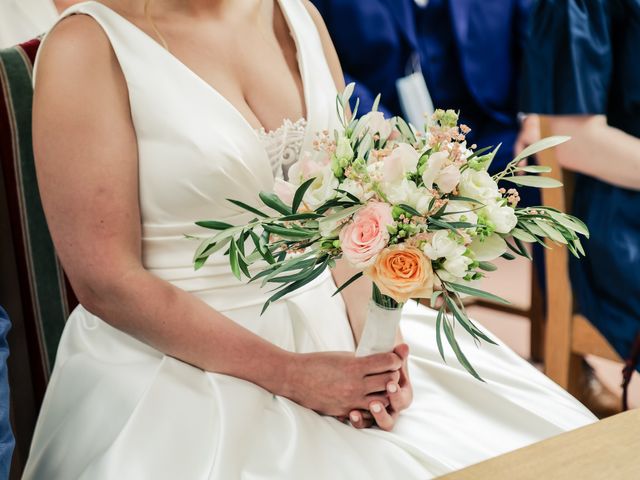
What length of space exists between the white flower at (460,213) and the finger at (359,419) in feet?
0.97

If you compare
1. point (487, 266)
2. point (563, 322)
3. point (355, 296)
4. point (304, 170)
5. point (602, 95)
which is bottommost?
point (563, 322)

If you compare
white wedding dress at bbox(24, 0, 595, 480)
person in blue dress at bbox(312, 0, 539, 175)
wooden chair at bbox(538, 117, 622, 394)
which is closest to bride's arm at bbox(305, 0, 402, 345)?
white wedding dress at bbox(24, 0, 595, 480)

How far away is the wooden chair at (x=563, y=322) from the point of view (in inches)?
71.9

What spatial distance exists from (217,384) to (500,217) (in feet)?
1.34

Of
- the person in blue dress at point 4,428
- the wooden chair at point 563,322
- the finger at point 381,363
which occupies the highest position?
the person in blue dress at point 4,428

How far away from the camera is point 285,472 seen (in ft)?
2.98

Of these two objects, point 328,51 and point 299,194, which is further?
point 328,51

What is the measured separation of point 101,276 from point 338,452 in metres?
0.36

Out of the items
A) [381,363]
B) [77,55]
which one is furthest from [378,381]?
[77,55]

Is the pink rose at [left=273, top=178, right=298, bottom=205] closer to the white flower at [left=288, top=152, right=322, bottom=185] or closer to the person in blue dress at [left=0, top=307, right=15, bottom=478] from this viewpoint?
the white flower at [left=288, top=152, right=322, bottom=185]

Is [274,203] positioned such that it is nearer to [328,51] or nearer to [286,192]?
[286,192]

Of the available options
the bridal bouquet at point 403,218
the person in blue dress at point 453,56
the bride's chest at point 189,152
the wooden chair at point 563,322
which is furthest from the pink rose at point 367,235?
the person in blue dress at point 453,56

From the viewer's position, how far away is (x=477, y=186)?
85cm

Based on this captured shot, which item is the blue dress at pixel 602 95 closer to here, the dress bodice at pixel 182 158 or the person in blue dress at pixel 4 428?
the dress bodice at pixel 182 158
